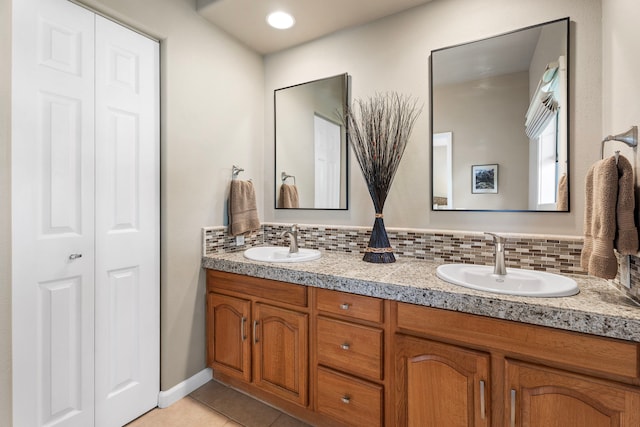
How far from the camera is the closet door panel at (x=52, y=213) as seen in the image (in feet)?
→ 4.12

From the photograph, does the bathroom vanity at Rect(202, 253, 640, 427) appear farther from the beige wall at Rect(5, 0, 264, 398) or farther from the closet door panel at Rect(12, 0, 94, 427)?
the closet door panel at Rect(12, 0, 94, 427)

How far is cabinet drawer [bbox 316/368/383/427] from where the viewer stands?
1368mm

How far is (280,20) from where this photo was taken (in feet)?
6.49

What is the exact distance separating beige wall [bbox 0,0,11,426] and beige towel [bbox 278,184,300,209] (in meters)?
1.50

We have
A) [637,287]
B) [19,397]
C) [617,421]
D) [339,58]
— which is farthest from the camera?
[339,58]

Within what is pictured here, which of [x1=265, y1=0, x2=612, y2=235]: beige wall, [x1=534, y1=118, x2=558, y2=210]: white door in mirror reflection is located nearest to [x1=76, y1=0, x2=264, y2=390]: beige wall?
[x1=265, y1=0, x2=612, y2=235]: beige wall

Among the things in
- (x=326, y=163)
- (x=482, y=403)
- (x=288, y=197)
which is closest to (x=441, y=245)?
(x=482, y=403)

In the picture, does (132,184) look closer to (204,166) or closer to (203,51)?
(204,166)

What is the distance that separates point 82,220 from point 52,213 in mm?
115

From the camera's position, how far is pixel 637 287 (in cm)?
106

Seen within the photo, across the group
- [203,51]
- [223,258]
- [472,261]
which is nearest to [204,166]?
[223,258]

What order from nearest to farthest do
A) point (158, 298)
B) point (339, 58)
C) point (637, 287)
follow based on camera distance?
point (637, 287) < point (158, 298) < point (339, 58)

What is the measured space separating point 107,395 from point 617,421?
212 centimetres

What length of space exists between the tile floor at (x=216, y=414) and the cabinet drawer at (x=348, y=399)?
0.98ft
